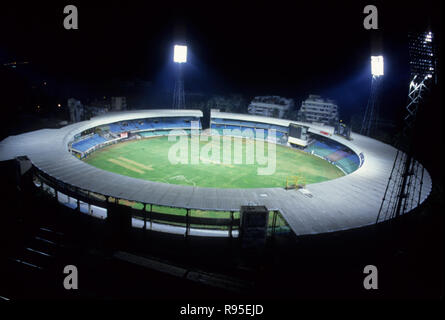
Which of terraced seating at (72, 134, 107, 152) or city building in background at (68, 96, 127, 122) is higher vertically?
city building in background at (68, 96, 127, 122)

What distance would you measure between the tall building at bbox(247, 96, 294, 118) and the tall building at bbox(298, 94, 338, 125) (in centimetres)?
409

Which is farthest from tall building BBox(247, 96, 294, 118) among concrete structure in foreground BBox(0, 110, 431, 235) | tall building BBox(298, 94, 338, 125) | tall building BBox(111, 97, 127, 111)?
concrete structure in foreground BBox(0, 110, 431, 235)

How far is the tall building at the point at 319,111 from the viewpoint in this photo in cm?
6888

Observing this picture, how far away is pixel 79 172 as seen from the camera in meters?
26.5

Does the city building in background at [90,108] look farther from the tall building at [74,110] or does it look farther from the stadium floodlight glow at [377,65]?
the stadium floodlight glow at [377,65]

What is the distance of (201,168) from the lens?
4247 centimetres

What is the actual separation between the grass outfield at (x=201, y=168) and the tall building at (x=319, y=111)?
19.8m

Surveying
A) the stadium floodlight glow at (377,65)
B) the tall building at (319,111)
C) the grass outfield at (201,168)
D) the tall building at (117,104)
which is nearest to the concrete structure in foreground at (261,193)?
the grass outfield at (201,168)

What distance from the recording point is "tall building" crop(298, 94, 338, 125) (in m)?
68.9

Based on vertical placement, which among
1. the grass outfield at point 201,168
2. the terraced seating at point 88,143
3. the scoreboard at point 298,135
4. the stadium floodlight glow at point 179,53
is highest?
the stadium floodlight glow at point 179,53

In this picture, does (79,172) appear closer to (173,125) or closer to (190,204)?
(190,204)

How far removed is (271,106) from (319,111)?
11.7 metres

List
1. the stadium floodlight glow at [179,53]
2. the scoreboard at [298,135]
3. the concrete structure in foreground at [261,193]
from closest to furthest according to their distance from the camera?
the concrete structure in foreground at [261,193] → the scoreboard at [298,135] → the stadium floodlight glow at [179,53]

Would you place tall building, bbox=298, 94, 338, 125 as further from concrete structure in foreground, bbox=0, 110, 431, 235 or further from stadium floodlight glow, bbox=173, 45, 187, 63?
concrete structure in foreground, bbox=0, 110, 431, 235
